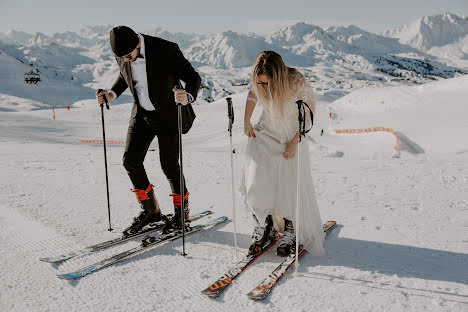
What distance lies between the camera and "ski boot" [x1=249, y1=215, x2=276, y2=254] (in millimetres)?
3467

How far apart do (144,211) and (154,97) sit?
141 cm

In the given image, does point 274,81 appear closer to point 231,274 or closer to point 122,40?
point 122,40

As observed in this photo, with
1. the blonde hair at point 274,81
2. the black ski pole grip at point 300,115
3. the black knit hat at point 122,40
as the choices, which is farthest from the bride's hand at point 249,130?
the black knit hat at point 122,40

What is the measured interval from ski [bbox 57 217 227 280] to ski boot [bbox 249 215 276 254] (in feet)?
2.86

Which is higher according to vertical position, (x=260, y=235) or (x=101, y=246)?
(x=260, y=235)

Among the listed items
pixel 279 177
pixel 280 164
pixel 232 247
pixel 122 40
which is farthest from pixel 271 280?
pixel 122 40

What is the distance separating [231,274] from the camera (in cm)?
304

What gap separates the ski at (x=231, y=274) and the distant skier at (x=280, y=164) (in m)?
0.09

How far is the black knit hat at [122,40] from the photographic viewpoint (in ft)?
10.9

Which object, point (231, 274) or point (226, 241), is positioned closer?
point (231, 274)

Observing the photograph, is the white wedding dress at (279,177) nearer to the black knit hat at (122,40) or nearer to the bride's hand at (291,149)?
the bride's hand at (291,149)

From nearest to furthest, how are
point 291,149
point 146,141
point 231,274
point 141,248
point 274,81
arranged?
point 231,274 → point 274,81 → point 291,149 → point 141,248 → point 146,141

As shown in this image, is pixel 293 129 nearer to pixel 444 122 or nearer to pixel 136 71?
pixel 136 71

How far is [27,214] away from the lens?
15.3ft
